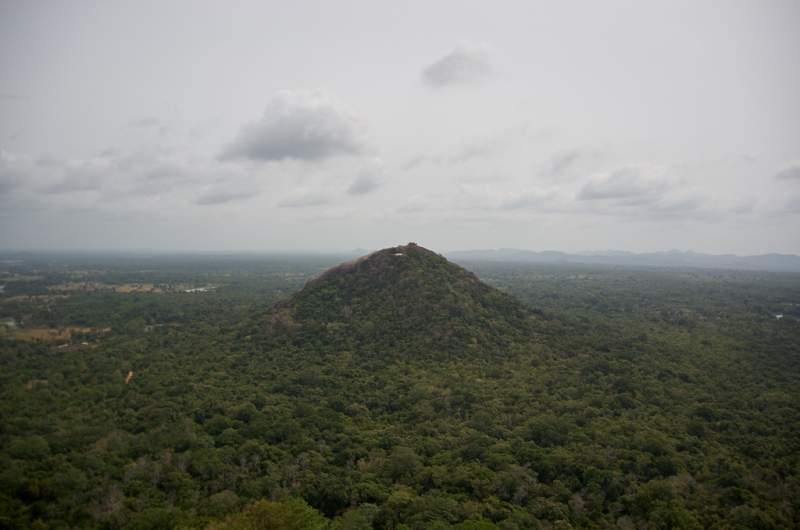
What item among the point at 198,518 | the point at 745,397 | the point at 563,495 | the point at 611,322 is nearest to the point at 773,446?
the point at 745,397

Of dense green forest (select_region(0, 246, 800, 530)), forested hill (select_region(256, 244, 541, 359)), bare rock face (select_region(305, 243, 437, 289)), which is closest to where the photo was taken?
dense green forest (select_region(0, 246, 800, 530))

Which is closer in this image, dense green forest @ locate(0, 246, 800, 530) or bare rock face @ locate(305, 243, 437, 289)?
dense green forest @ locate(0, 246, 800, 530)

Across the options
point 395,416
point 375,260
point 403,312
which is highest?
point 375,260

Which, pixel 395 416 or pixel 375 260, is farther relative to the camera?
pixel 375 260

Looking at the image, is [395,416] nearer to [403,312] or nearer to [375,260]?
[403,312]

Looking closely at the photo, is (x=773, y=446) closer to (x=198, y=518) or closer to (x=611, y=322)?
(x=198, y=518)

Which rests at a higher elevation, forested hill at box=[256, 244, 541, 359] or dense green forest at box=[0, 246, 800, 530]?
forested hill at box=[256, 244, 541, 359]

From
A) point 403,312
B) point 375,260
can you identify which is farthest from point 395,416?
point 375,260

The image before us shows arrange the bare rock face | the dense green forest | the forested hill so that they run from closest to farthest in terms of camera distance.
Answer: the dense green forest → the forested hill → the bare rock face
